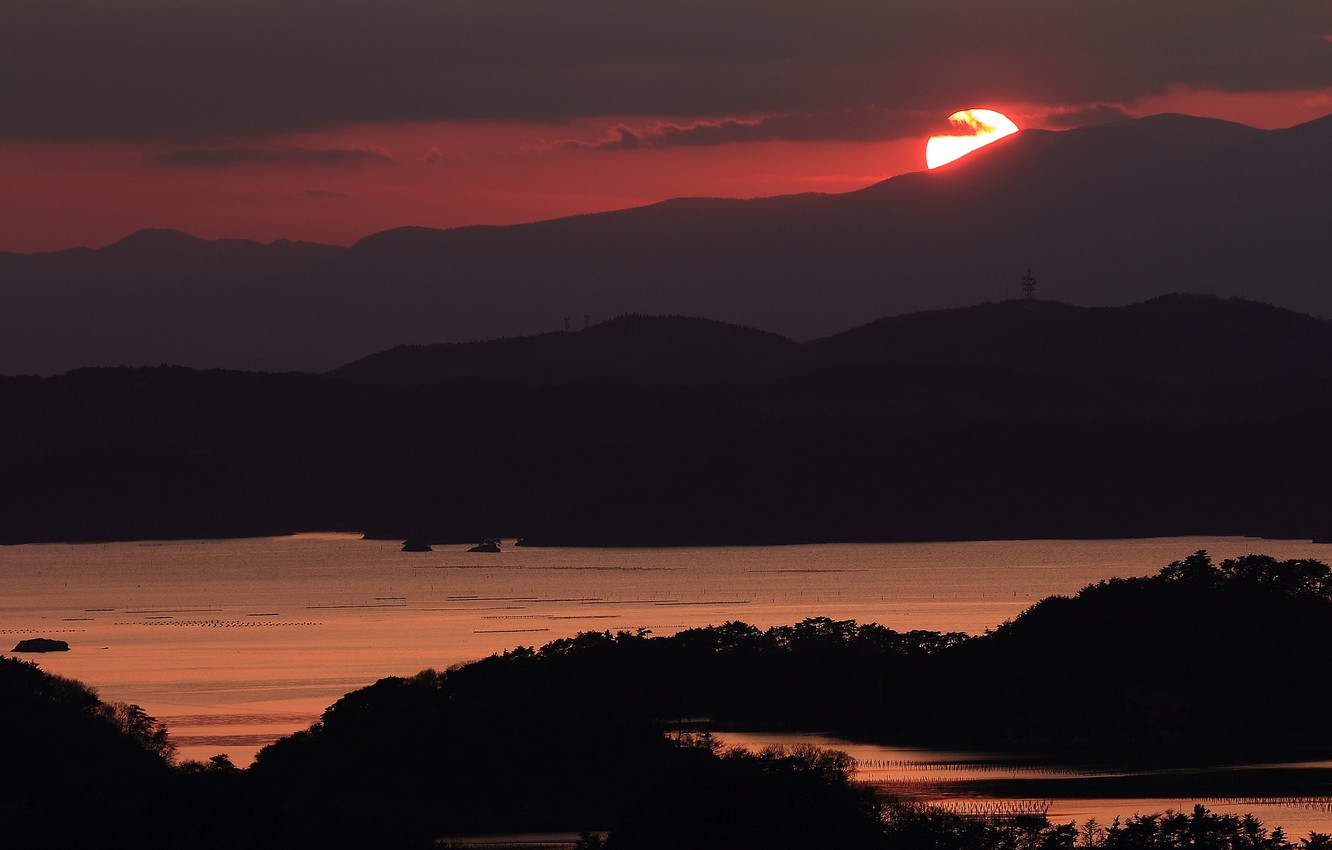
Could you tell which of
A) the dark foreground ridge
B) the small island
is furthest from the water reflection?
the small island

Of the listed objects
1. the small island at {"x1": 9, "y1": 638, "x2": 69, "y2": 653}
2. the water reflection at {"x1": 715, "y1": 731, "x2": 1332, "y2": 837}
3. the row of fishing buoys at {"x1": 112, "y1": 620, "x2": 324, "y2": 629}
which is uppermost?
the row of fishing buoys at {"x1": 112, "y1": 620, "x2": 324, "y2": 629}

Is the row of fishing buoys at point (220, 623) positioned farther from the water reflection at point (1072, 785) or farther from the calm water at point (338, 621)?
the water reflection at point (1072, 785)

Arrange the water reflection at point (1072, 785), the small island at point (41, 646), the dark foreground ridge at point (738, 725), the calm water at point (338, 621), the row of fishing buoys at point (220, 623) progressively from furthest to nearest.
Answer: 1. the row of fishing buoys at point (220, 623)
2. the small island at point (41, 646)
3. the calm water at point (338, 621)
4. the water reflection at point (1072, 785)
5. the dark foreground ridge at point (738, 725)

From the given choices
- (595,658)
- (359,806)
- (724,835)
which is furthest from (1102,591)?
(724,835)

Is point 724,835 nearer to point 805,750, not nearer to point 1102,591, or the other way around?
point 805,750

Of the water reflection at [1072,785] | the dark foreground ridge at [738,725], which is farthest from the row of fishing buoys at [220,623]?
the water reflection at [1072,785]

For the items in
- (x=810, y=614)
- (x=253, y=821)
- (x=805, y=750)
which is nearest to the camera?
(x=253, y=821)

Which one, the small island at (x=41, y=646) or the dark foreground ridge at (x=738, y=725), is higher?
the small island at (x=41, y=646)

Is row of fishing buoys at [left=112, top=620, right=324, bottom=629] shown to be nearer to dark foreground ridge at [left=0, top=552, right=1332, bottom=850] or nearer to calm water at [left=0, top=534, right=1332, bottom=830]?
calm water at [left=0, top=534, right=1332, bottom=830]
